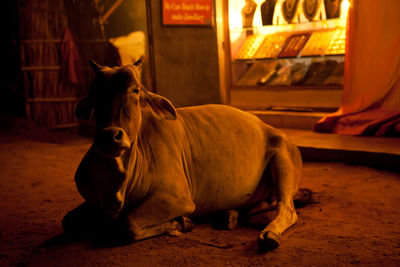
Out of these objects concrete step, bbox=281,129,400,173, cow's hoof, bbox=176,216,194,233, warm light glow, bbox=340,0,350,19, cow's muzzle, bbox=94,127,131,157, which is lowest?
concrete step, bbox=281,129,400,173

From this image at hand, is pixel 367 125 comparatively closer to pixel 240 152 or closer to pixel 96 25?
pixel 240 152

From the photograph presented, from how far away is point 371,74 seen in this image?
21.9 feet

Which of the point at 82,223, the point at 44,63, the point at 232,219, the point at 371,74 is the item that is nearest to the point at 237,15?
the point at 371,74

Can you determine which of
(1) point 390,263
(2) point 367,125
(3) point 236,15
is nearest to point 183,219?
(1) point 390,263

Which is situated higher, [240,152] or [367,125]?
[240,152]

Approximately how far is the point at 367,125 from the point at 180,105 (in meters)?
3.11

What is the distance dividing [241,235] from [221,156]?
61cm

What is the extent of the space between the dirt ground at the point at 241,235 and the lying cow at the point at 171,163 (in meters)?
0.14

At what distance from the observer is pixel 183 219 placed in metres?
3.41

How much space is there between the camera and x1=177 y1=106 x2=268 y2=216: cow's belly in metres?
3.56

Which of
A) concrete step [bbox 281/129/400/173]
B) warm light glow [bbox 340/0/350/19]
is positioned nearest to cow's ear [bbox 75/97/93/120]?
concrete step [bbox 281/129/400/173]

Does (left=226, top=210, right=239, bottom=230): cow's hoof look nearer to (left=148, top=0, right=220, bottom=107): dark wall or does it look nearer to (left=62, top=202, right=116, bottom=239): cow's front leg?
(left=62, top=202, right=116, bottom=239): cow's front leg

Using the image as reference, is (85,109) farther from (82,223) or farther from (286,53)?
(286,53)

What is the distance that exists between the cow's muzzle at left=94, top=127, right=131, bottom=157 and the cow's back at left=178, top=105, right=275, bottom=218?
844mm
